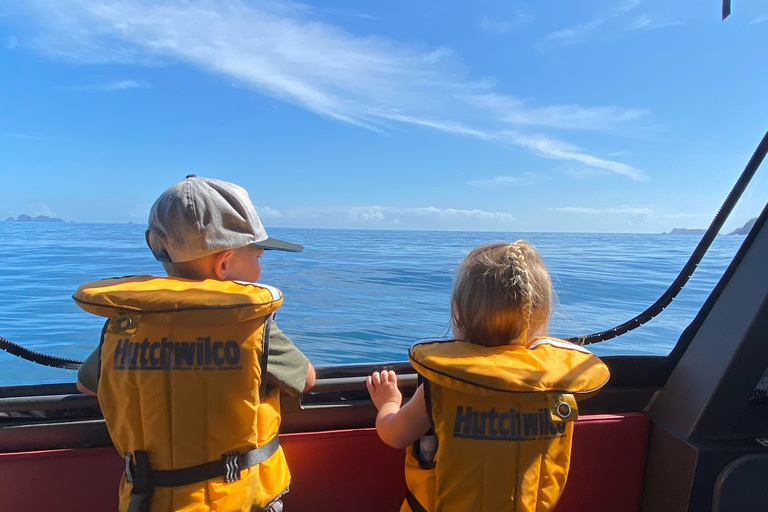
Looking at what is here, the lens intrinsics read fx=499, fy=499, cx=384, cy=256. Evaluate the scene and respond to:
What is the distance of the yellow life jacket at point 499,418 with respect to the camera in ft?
3.59

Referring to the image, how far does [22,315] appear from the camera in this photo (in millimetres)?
3773

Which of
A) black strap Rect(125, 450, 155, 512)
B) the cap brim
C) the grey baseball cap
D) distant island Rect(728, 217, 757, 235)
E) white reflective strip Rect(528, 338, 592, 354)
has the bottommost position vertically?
black strap Rect(125, 450, 155, 512)

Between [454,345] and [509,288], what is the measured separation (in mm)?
186

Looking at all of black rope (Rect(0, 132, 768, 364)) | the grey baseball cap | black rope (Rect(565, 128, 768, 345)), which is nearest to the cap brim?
the grey baseball cap

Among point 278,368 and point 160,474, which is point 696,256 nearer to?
point 278,368

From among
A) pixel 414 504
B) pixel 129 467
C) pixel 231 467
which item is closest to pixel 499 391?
pixel 414 504

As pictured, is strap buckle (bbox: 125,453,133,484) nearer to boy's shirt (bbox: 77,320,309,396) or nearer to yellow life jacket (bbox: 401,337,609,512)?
boy's shirt (bbox: 77,320,309,396)

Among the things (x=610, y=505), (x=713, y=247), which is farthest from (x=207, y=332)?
(x=713, y=247)

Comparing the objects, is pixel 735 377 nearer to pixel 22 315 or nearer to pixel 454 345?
pixel 454 345

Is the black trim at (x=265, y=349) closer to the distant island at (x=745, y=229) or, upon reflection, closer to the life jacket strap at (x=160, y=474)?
the life jacket strap at (x=160, y=474)

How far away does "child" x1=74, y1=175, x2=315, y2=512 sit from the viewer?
110cm

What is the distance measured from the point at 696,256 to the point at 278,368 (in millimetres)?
1687

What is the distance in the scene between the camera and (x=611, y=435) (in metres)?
1.74

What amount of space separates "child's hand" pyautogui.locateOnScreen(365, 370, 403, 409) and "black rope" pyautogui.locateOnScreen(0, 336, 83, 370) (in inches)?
36.1
